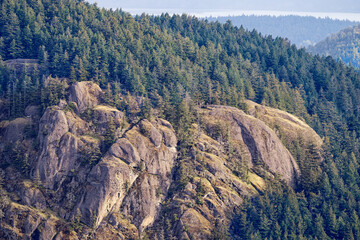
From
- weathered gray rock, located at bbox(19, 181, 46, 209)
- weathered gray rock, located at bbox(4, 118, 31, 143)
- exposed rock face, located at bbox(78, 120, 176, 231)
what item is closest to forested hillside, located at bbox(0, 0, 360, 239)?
exposed rock face, located at bbox(78, 120, 176, 231)

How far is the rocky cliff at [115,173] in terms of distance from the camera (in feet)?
327

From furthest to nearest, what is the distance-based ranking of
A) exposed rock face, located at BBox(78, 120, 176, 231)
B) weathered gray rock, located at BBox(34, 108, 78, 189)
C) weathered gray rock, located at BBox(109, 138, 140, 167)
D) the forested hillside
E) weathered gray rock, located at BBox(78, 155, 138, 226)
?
weathered gray rock, located at BBox(109, 138, 140, 167) < the forested hillside < weathered gray rock, located at BBox(34, 108, 78, 189) < exposed rock face, located at BBox(78, 120, 176, 231) < weathered gray rock, located at BBox(78, 155, 138, 226)

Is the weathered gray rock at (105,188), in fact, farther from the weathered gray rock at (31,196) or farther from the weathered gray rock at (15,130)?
the weathered gray rock at (15,130)

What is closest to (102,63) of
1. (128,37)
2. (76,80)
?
(76,80)

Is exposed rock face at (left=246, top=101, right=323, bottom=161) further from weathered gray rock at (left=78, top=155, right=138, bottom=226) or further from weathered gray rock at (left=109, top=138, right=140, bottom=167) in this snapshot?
weathered gray rock at (left=78, top=155, right=138, bottom=226)

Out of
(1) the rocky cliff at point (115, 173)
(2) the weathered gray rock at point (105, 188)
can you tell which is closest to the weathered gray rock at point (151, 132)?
(1) the rocky cliff at point (115, 173)

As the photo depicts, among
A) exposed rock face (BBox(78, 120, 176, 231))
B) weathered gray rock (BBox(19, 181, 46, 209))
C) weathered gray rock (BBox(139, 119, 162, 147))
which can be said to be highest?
weathered gray rock (BBox(139, 119, 162, 147))

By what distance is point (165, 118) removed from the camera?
4774 inches

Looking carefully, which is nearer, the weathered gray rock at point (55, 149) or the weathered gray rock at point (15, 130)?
the weathered gray rock at point (55, 149)

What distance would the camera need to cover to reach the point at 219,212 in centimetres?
10588

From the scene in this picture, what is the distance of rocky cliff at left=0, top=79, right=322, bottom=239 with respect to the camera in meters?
99.8

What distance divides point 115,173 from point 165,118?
903 inches

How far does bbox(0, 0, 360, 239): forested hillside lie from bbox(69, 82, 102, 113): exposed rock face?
1.08ft

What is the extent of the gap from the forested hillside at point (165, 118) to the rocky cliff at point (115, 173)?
12.2 inches
